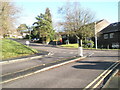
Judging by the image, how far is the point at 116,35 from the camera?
3162 centimetres

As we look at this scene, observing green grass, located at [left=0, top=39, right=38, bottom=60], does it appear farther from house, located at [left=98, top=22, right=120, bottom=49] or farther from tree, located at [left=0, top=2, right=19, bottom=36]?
house, located at [left=98, top=22, right=120, bottom=49]

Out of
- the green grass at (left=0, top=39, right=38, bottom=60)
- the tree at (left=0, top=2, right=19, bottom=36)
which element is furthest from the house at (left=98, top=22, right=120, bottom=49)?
the tree at (left=0, top=2, right=19, bottom=36)

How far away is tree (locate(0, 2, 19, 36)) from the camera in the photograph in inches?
797

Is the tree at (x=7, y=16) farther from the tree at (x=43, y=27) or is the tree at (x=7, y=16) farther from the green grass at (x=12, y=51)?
the tree at (x=43, y=27)

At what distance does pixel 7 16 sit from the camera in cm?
2162

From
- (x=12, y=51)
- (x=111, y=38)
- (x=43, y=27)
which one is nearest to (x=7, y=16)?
(x=12, y=51)

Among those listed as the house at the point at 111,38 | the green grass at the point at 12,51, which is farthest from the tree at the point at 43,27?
the green grass at the point at 12,51

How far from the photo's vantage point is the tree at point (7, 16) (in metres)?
20.2

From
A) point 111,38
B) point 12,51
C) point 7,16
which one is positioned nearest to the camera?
point 12,51

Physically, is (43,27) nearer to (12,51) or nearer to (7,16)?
(7,16)

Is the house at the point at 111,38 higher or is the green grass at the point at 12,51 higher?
the house at the point at 111,38

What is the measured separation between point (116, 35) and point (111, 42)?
8.20ft

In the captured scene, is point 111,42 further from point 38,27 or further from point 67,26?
point 38,27

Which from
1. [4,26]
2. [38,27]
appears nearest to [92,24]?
[4,26]
